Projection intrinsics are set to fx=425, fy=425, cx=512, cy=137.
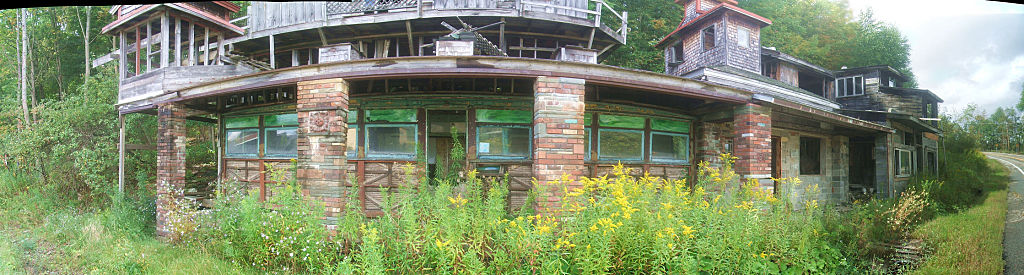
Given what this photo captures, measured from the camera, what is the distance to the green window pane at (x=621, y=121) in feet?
28.5

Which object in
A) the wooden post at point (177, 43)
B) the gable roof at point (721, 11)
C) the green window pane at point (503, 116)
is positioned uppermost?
the gable roof at point (721, 11)

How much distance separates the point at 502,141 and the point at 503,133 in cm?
16

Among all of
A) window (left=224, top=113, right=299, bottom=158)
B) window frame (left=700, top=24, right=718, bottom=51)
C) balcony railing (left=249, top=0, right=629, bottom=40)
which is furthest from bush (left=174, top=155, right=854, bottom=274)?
window frame (left=700, top=24, right=718, bottom=51)

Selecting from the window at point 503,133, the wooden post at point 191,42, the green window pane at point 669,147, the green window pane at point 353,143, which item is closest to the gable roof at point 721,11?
the green window pane at point 669,147

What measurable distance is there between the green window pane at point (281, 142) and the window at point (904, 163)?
59.5ft

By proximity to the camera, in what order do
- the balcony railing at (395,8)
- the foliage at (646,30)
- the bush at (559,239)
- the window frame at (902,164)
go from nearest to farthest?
1. the bush at (559,239)
2. the balcony railing at (395,8)
3. the window frame at (902,164)
4. the foliage at (646,30)

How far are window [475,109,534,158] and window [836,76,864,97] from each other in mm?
17260

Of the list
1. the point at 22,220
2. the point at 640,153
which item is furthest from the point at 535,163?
the point at 22,220

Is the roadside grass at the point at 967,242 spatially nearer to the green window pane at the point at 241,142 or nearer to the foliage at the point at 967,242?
the foliage at the point at 967,242

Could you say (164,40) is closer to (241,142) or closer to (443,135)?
(241,142)

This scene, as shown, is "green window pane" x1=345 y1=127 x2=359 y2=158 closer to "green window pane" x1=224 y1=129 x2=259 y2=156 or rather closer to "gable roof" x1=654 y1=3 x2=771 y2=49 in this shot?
"green window pane" x1=224 y1=129 x2=259 y2=156

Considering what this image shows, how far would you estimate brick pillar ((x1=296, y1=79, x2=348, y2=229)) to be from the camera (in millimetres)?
6648

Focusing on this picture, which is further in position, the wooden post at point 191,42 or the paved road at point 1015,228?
the wooden post at point 191,42

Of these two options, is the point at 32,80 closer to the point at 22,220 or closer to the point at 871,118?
the point at 22,220
